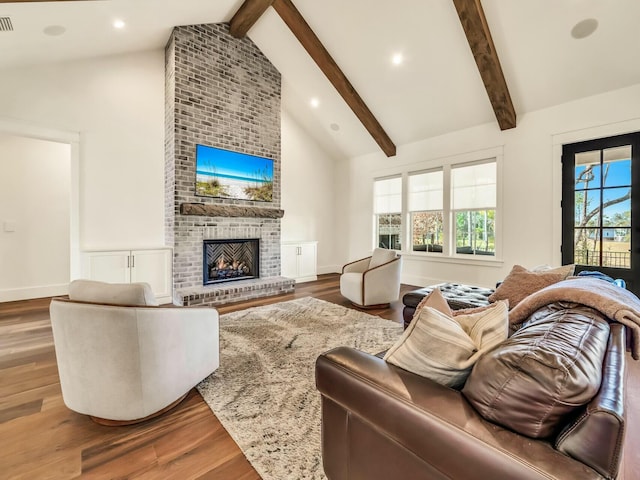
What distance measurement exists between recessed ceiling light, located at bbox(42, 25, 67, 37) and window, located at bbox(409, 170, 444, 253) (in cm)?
539

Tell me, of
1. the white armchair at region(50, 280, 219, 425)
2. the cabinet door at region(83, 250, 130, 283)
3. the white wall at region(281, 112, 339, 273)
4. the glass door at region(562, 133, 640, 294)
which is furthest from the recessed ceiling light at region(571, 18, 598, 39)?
the cabinet door at region(83, 250, 130, 283)

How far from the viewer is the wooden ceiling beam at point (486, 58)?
3.35m

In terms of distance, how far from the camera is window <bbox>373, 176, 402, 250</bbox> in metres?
6.16

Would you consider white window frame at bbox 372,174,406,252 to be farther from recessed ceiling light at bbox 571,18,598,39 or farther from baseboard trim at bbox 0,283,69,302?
baseboard trim at bbox 0,283,69,302

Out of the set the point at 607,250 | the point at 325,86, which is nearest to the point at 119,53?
the point at 325,86

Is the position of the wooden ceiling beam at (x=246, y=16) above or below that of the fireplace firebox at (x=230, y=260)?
above

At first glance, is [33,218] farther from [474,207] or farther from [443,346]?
[474,207]

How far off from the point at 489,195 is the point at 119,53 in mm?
6058

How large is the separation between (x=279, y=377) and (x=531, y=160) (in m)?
4.55

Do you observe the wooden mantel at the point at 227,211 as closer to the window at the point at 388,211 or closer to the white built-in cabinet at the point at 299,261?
the white built-in cabinet at the point at 299,261

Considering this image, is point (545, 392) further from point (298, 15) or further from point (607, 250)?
point (298, 15)

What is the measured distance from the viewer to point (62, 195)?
479 centimetres

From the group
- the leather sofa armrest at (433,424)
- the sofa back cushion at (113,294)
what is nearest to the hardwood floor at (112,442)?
the leather sofa armrest at (433,424)

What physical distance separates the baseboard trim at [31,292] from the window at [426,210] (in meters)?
5.99
